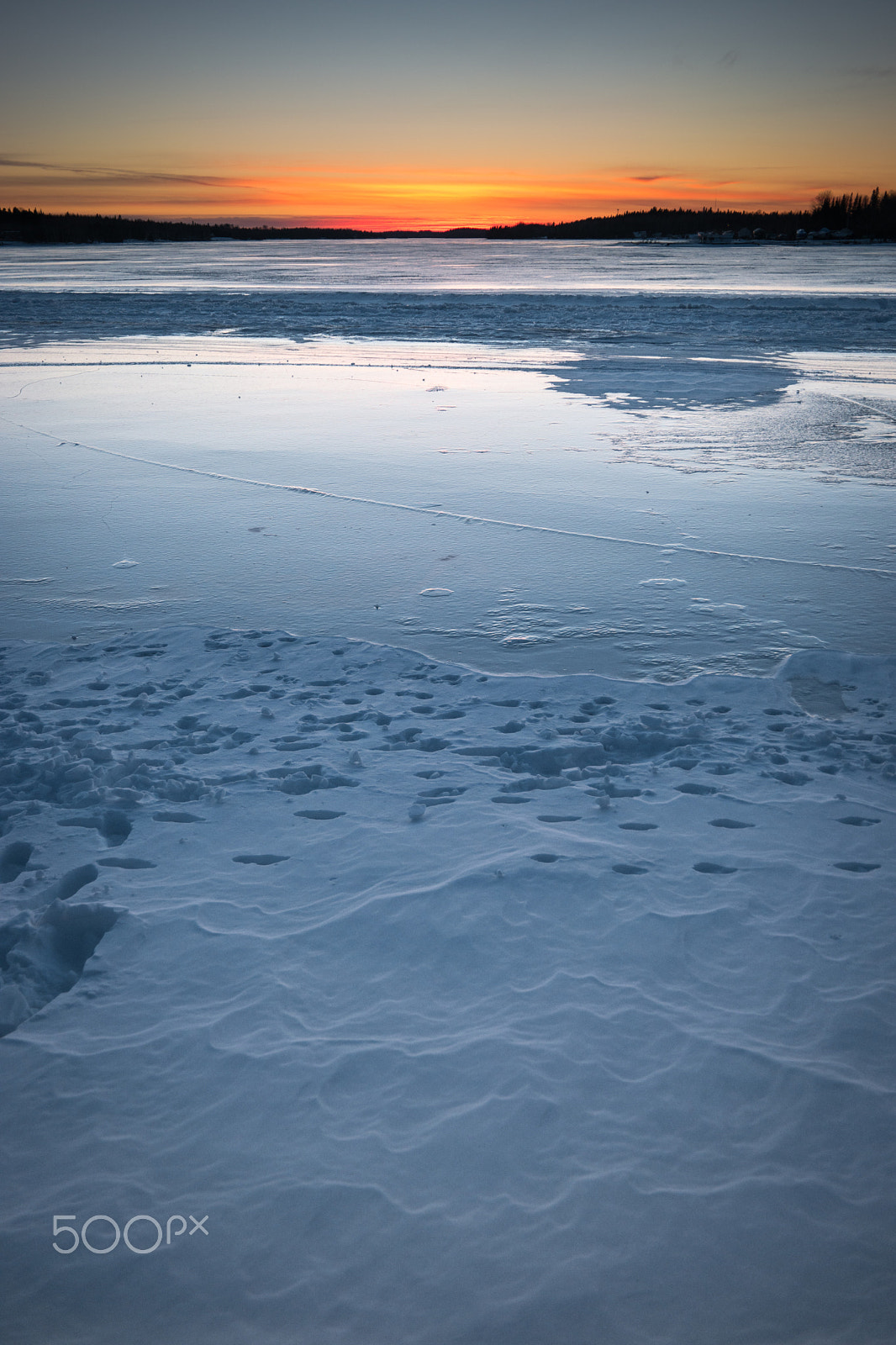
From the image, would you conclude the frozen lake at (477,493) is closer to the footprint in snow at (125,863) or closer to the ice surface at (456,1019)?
the ice surface at (456,1019)

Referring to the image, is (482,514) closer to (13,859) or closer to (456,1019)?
(13,859)

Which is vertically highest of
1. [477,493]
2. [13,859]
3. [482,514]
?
[477,493]

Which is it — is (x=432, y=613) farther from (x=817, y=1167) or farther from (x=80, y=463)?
(x=80, y=463)

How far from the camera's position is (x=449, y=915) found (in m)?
3.76

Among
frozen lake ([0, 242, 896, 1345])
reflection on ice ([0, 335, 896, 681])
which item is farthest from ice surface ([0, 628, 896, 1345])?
reflection on ice ([0, 335, 896, 681])

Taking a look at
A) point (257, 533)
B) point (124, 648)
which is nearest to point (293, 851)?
point (124, 648)

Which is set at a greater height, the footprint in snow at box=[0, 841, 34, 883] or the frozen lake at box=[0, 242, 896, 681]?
the frozen lake at box=[0, 242, 896, 681]

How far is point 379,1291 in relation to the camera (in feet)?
7.93

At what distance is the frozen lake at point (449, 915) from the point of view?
249 centimetres

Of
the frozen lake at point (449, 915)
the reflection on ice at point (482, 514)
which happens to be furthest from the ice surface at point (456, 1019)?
the reflection on ice at point (482, 514)

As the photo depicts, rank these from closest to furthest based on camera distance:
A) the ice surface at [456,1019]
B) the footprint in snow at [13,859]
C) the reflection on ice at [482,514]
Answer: the ice surface at [456,1019], the footprint in snow at [13,859], the reflection on ice at [482,514]

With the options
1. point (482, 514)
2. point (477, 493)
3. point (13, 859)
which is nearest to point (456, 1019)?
point (13, 859)

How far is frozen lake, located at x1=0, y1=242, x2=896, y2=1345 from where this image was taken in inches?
98.2

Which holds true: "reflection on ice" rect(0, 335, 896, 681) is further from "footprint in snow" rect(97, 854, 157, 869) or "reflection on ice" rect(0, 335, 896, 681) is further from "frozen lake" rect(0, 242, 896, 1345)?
"footprint in snow" rect(97, 854, 157, 869)
